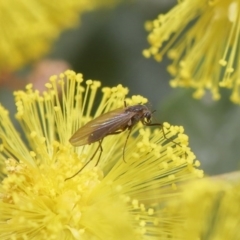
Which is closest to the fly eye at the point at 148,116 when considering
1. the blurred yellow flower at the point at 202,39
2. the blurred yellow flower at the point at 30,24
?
the blurred yellow flower at the point at 202,39

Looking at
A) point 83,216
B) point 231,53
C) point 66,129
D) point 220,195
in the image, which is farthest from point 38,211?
point 231,53

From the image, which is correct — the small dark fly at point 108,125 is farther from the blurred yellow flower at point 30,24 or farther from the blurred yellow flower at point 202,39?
the blurred yellow flower at point 30,24

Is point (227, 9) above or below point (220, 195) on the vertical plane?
above

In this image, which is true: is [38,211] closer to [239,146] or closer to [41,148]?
[41,148]

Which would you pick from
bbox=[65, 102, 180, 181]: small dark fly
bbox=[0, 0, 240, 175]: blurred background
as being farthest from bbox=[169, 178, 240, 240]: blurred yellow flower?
bbox=[0, 0, 240, 175]: blurred background

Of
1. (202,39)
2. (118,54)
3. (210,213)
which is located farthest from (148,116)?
(118,54)

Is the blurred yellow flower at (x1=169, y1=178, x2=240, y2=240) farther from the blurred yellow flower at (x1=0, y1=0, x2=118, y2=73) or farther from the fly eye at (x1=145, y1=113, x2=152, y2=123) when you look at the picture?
the blurred yellow flower at (x1=0, y1=0, x2=118, y2=73)
